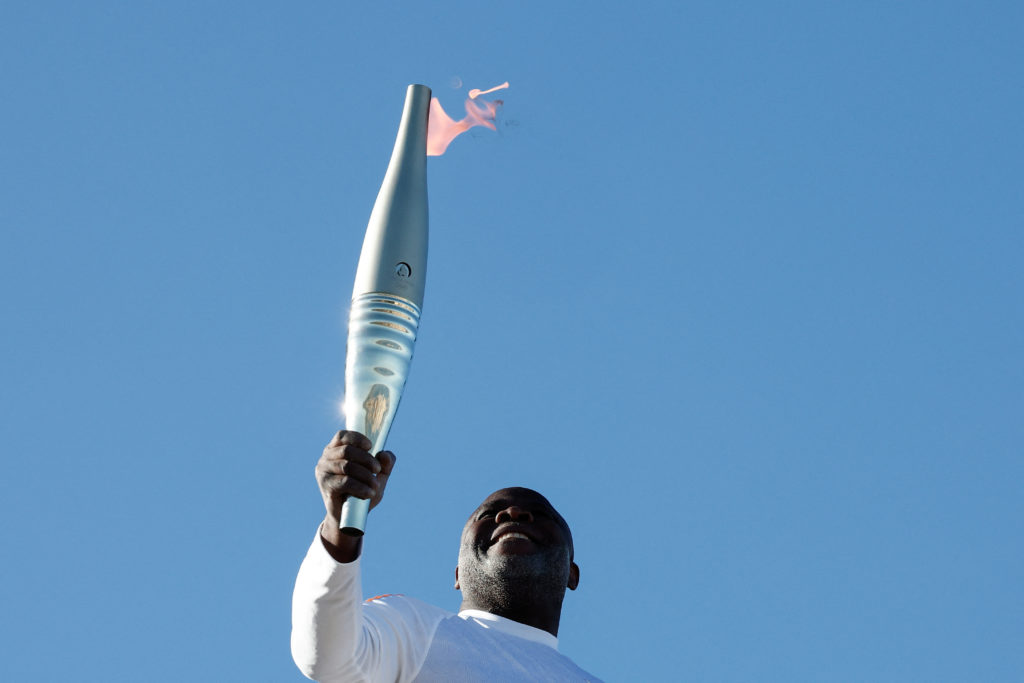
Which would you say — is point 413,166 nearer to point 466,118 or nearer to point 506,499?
point 466,118

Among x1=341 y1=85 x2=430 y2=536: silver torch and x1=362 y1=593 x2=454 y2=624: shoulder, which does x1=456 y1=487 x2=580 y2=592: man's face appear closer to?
x1=362 y1=593 x2=454 y2=624: shoulder

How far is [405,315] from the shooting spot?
404 cm

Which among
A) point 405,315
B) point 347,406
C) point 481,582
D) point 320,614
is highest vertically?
point 481,582

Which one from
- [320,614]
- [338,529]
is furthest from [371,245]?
[320,614]

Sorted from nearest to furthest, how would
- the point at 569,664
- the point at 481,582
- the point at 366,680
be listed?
the point at 366,680 → the point at 569,664 → the point at 481,582

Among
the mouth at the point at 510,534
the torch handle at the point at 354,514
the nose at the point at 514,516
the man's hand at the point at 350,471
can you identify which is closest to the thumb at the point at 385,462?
the man's hand at the point at 350,471

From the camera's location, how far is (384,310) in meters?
4.00

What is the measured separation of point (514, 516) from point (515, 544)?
0.26m

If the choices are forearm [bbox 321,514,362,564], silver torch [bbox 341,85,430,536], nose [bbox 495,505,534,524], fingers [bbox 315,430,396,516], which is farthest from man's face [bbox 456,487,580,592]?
fingers [bbox 315,430,396,516]

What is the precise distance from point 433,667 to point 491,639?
648 mm

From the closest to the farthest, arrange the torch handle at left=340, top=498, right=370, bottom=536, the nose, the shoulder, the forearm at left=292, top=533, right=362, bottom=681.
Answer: the torch handle at left=340, top=498, right=370, bottom=536
the forearm at left=292, top=533, right=362, bottom=681
the shoulder
the nose

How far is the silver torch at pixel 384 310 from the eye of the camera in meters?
3.95

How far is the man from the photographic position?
401 centimetres

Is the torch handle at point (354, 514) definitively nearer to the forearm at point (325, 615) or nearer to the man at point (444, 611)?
the man at point (444, 611)
